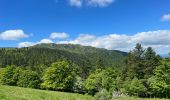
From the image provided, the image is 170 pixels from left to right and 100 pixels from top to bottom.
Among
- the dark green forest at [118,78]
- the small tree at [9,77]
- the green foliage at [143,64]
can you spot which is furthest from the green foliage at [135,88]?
the small tree at [9,77]

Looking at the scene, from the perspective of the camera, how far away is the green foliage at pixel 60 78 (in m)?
101

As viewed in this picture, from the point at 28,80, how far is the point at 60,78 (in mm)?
17815

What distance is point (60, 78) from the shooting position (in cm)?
10175

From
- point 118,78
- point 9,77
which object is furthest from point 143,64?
point 9,77

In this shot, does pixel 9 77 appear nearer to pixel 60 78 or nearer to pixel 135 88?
pixel 60 78

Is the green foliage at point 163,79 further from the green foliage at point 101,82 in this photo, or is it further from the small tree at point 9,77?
the small tree at point 9,77

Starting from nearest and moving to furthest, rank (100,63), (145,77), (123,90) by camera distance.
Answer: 1. (123,90)
2. (145,77)
3. (100,63)

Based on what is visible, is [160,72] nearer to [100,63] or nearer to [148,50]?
[148,50]

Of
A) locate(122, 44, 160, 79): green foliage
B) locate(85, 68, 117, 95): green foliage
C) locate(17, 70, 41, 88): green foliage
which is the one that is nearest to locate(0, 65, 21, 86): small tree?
locate(17, 70, 41, 88): green foliage

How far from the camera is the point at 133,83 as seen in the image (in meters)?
93.9

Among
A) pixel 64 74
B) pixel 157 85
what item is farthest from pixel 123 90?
pixel 64 74

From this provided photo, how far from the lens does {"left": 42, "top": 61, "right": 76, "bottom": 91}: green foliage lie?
331ft

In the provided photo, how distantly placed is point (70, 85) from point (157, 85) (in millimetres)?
30774

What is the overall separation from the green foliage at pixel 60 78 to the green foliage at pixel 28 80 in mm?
8342
